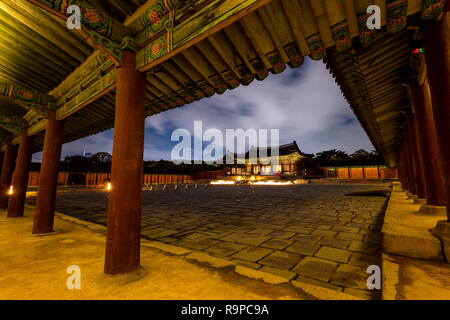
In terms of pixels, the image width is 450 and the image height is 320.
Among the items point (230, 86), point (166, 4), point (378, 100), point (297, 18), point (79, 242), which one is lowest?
point (79, 242)

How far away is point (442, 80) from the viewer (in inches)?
80.7

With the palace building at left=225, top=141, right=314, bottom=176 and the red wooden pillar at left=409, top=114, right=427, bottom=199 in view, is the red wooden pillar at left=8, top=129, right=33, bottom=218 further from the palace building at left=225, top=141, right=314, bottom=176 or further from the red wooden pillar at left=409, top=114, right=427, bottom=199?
the palace building at left=225, top=141, right=314, bottom=176

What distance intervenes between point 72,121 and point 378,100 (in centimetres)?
854

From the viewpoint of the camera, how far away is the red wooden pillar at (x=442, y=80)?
2.01m

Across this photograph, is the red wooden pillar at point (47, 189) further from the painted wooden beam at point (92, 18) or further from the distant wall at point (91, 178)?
the distant wall at point (91, 178)

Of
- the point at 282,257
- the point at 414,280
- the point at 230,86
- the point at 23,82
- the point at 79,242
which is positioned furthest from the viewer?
the point at 23,82

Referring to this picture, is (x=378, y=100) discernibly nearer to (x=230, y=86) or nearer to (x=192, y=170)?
(x=230, y=86)

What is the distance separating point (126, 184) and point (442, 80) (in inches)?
141

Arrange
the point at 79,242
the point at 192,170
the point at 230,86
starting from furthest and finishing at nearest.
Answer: the point at 192,170 → the point at 79,242 → the point at 230,86

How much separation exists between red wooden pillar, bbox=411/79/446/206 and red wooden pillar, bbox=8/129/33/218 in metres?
9.51

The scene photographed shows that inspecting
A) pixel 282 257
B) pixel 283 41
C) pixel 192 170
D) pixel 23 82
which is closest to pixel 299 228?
pixel 282 257

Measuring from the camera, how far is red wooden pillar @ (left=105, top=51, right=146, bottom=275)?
6.68ft

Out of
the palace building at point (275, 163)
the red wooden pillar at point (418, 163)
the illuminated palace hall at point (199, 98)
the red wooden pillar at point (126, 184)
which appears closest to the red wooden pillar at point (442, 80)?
the illuminated palace hall at point (199, 98)

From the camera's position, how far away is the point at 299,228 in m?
3.97
